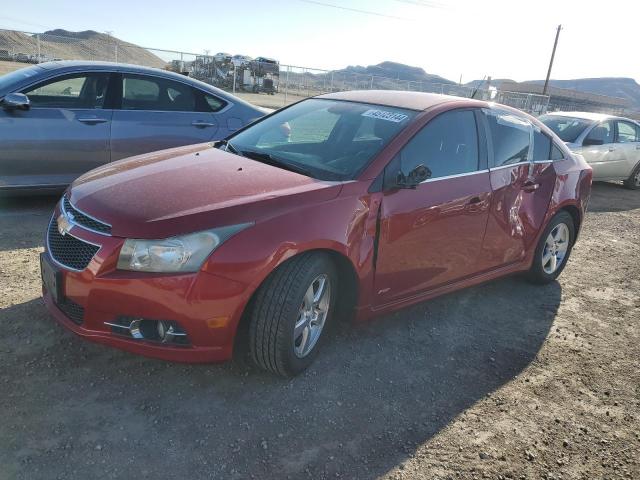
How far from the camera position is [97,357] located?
9.79 ft

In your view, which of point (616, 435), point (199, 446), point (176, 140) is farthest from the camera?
point (176, 140)

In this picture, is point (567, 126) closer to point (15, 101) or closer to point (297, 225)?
point (297, 225)

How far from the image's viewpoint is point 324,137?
3.74 metres

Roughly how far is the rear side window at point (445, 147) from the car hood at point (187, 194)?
68 centimetres

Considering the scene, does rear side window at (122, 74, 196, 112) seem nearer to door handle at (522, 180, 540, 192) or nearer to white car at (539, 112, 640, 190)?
door handle at (522, 180, 540, 192)

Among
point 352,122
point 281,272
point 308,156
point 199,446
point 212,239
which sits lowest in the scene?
point 199,446

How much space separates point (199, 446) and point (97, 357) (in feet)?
3.23

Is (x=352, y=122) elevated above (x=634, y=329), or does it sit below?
above

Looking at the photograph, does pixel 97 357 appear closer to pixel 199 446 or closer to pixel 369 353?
pixel 199 446

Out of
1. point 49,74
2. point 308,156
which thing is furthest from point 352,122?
point 49,74

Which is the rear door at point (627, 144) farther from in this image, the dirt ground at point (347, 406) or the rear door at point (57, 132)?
the rear door at point (57, 132)

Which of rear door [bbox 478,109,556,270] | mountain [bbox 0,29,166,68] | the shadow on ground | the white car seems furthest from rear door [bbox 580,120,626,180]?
mountain [bbox 0,29,166,68]

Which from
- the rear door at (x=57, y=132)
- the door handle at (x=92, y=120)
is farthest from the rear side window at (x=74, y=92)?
the door handle at (x=92, y=120)

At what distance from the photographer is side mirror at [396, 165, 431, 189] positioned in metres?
3.14
